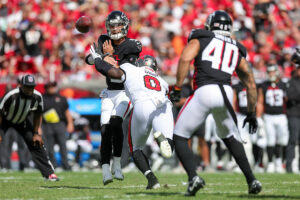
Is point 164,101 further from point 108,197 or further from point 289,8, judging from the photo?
point 289,8

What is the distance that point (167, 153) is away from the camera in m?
6.35

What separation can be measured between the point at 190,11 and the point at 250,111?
12.8 m

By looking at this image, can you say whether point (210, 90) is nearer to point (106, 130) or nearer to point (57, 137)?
point (106, 130)

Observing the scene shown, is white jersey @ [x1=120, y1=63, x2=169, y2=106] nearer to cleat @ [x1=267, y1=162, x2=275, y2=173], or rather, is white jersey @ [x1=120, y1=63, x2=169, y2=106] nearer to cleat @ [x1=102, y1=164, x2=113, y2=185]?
cleat @ [x1=102, y1=164, x2=113, y2=185]

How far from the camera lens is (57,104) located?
1420 centimetres

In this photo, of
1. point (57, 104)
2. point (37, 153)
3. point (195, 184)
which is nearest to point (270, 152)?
point (57, 104)

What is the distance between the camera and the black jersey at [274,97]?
44.2 ft

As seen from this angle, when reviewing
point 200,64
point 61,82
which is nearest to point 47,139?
point 61,82

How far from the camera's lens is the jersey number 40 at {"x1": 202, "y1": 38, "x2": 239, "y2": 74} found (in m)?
6.08

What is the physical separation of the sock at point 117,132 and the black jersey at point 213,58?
1.70 m

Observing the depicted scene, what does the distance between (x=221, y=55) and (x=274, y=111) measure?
7.70 m

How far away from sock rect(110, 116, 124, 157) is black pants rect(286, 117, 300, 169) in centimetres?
588

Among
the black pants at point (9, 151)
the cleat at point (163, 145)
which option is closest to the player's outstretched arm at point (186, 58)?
the cleat at point (163, 145)

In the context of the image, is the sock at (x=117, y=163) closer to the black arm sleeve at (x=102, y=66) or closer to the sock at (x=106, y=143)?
the sock at (x=106, y=143)
